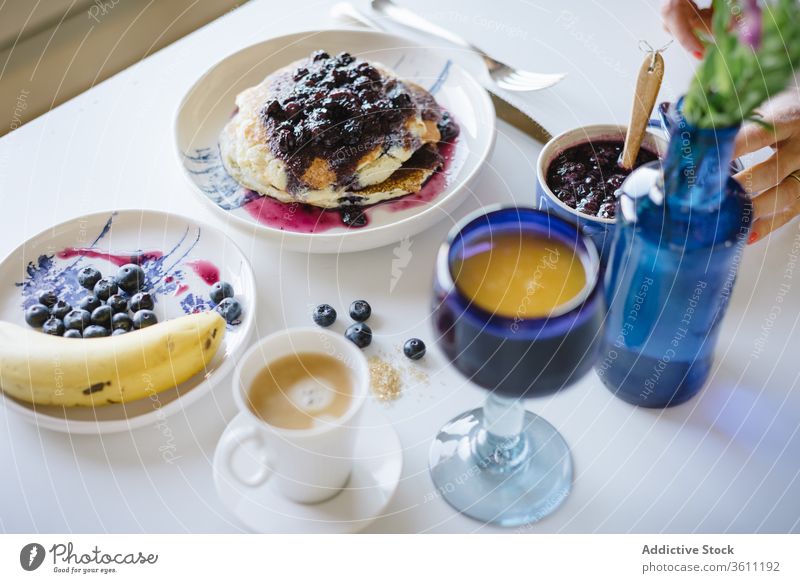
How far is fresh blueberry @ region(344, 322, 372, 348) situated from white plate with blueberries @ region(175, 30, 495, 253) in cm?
10

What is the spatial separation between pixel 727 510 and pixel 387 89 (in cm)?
61

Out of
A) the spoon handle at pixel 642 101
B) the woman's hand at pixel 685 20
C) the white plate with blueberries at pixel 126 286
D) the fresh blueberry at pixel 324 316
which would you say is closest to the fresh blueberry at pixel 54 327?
the white plate with blueberries at pixel 126 286

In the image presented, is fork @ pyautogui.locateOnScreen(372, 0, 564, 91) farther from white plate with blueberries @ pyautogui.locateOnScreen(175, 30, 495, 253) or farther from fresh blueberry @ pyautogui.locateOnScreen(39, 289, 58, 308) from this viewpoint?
fresh blueberry @ pyautogui.locateOnScreen(39, 289, 58, 308)

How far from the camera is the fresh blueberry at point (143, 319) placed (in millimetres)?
745

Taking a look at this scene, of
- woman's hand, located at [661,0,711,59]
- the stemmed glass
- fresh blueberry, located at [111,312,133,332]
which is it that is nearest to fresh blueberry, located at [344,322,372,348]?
the stemmed glass

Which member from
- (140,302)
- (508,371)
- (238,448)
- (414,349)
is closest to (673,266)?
(508,371)

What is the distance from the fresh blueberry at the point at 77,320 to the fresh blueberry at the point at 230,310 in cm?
14

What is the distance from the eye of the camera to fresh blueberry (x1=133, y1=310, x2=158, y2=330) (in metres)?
0.74

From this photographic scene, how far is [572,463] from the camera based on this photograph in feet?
2.23

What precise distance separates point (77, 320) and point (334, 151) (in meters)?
0.35

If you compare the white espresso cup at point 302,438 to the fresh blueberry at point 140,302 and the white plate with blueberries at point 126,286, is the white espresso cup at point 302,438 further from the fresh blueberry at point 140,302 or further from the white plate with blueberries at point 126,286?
the fresh blueberry at point 140,302

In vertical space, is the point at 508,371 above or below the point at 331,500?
above

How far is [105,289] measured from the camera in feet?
2.53

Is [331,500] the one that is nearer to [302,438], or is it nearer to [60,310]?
→ [302,438]
